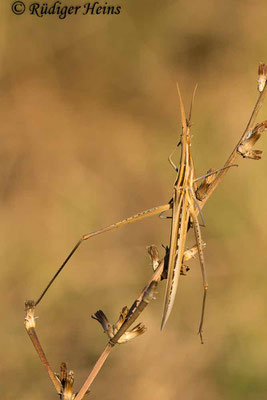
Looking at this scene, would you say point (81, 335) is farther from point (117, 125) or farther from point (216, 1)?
point (216, 1)

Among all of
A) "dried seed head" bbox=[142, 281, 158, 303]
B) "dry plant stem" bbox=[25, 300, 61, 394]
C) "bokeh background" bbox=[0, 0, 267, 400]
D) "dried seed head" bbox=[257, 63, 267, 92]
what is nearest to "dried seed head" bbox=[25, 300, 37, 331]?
"dry plant stem" bbox=[25, 300, 61, 394]

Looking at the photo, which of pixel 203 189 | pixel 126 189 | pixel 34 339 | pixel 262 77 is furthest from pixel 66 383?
pixel 126 189

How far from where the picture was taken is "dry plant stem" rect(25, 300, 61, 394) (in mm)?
379

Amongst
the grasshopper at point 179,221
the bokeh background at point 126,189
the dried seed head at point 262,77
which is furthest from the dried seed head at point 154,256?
the bokeh background at point 126,189

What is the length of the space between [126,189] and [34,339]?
97 cm

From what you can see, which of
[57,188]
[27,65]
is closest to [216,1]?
[27,65]

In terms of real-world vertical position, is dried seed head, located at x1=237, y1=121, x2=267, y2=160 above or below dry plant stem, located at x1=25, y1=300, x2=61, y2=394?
above

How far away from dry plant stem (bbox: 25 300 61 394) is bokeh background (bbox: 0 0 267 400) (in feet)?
2.50

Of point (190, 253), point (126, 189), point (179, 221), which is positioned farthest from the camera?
point (126, 189)

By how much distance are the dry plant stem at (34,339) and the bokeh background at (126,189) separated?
0.76 metres

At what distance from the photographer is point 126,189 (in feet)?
4.39

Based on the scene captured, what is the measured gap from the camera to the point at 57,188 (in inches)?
54.2

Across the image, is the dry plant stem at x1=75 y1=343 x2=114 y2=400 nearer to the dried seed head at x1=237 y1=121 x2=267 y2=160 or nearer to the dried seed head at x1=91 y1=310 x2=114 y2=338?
the dried seed head at x1=91 y1=310 x2=114 y2=338

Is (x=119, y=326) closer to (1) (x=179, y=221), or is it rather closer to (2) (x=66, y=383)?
(2) (x=66, y=383)
